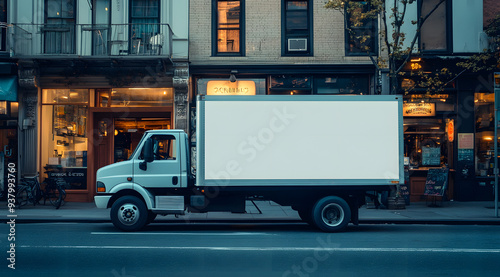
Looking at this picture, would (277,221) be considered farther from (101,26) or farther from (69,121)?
(101,26)

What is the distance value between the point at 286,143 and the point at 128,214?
3.91 m

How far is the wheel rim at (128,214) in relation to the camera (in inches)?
419

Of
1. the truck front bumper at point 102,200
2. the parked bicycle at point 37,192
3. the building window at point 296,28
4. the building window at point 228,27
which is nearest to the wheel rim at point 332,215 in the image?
the truck front bumper at point 102,200

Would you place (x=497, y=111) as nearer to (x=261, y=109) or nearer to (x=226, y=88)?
(x=261, y=109)

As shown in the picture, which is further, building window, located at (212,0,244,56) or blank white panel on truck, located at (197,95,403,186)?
building window, located at (212,0,244,56)

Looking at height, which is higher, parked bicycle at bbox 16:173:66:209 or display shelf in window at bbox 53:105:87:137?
display shelf in window at bbox 53:105:87:137

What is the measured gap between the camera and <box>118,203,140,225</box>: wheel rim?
10641mm

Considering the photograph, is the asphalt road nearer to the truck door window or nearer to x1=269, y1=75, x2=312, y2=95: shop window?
the truck door window

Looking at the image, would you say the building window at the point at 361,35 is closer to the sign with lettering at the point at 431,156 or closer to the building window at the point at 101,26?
the sign with lettering at the point at 431,156

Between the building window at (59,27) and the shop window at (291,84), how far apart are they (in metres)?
7.45

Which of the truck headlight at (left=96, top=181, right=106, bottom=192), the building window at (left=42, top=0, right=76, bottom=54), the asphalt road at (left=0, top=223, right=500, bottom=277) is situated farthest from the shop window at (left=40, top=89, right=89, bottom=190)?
the truck headlight at (left=96, top=181, right=106, bottom=192)

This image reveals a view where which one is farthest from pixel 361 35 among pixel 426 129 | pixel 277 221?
pixel 277 221

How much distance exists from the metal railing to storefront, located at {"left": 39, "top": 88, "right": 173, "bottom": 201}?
151 centimetres

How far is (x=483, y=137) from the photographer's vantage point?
57.0ft
